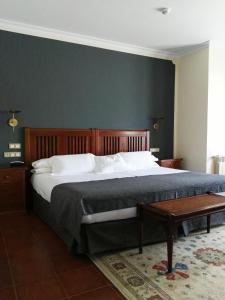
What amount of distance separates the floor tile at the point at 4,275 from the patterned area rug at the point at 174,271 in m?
0.71

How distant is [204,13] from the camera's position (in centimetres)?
333

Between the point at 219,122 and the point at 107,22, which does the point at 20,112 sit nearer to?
the point at 107,22

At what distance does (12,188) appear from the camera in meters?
3.50

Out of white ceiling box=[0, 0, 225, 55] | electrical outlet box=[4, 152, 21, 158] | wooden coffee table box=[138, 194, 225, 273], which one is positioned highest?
white ceiling box=[0, 0, 225, 55]

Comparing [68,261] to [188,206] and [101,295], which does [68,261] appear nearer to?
[101,295]

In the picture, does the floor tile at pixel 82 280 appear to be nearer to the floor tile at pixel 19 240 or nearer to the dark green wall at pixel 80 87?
the floor tile at pixel 19 240

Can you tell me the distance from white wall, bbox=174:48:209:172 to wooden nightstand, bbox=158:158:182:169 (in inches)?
5.4

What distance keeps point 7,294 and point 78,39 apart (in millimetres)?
3636

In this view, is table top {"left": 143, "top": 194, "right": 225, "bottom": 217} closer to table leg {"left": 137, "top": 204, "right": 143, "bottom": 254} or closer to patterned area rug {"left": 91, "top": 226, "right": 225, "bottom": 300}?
table leg {"left": 137, "top": 204, "right": 143, "bottom": 254}

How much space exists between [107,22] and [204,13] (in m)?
1.31

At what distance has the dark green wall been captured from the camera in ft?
12.2

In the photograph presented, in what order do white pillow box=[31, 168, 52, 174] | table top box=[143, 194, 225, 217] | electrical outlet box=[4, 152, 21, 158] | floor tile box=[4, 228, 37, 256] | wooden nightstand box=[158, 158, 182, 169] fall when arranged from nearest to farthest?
table top box=[143, 194, 225, 217] → floor tile box=[4, 228, 37, 256] → white pillow box=[31, 168, 52, 174] → electrical outlet box=[4, 152, 21, 158] → wooden nightstand box=[158, 158, 182, 169]

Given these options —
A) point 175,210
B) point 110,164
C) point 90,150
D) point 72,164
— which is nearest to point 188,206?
point 175,210

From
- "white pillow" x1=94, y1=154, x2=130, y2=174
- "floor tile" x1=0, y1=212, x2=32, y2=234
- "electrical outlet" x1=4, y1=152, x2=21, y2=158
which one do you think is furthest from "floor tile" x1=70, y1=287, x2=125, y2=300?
"electrical outlet" x1=4, y1=152, x2=21, y2=158
